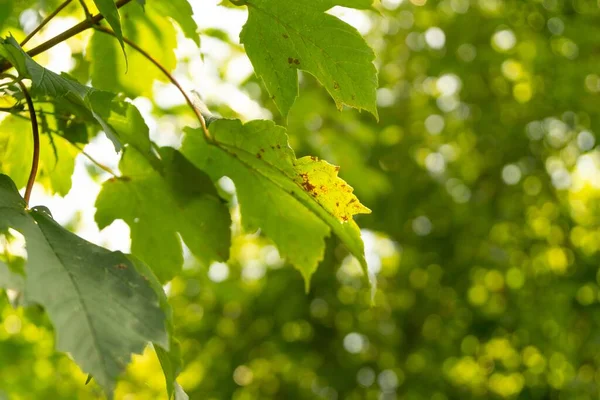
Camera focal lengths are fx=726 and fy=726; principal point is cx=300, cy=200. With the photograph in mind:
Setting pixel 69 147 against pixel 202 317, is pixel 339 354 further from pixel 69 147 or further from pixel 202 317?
pixel 69 147

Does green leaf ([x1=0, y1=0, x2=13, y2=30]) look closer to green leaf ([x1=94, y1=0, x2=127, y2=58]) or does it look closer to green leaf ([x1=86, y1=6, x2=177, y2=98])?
green leaf ([x1=86, y1=6, x2=177, y2=98])

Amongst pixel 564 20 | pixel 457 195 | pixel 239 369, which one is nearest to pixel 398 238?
pixel 457 195

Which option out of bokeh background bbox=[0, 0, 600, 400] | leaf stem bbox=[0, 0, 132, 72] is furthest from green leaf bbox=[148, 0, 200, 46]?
bokeh background bbox=[0, 0, 600, 400]

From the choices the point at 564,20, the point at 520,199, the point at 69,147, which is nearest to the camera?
the point at 69,147

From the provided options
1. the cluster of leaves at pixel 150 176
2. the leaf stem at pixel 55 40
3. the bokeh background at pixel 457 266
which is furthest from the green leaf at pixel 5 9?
the bokeh background at pixel 457 266

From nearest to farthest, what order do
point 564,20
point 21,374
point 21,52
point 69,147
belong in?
point 21,52 < point 69,147 < point 21,374 < point 564,20

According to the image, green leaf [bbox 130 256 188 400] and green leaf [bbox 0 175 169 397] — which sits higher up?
green leaf [bbox 0 175 169 397]

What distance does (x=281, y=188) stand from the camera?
2.67ft

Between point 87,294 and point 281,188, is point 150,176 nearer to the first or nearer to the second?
point 281,188

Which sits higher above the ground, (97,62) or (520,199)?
(97,62)

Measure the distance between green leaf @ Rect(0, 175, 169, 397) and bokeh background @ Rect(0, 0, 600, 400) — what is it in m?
2.56

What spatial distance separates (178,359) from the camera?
0.66m

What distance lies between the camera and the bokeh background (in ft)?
11.0

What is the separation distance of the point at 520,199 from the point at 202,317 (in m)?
1.74
